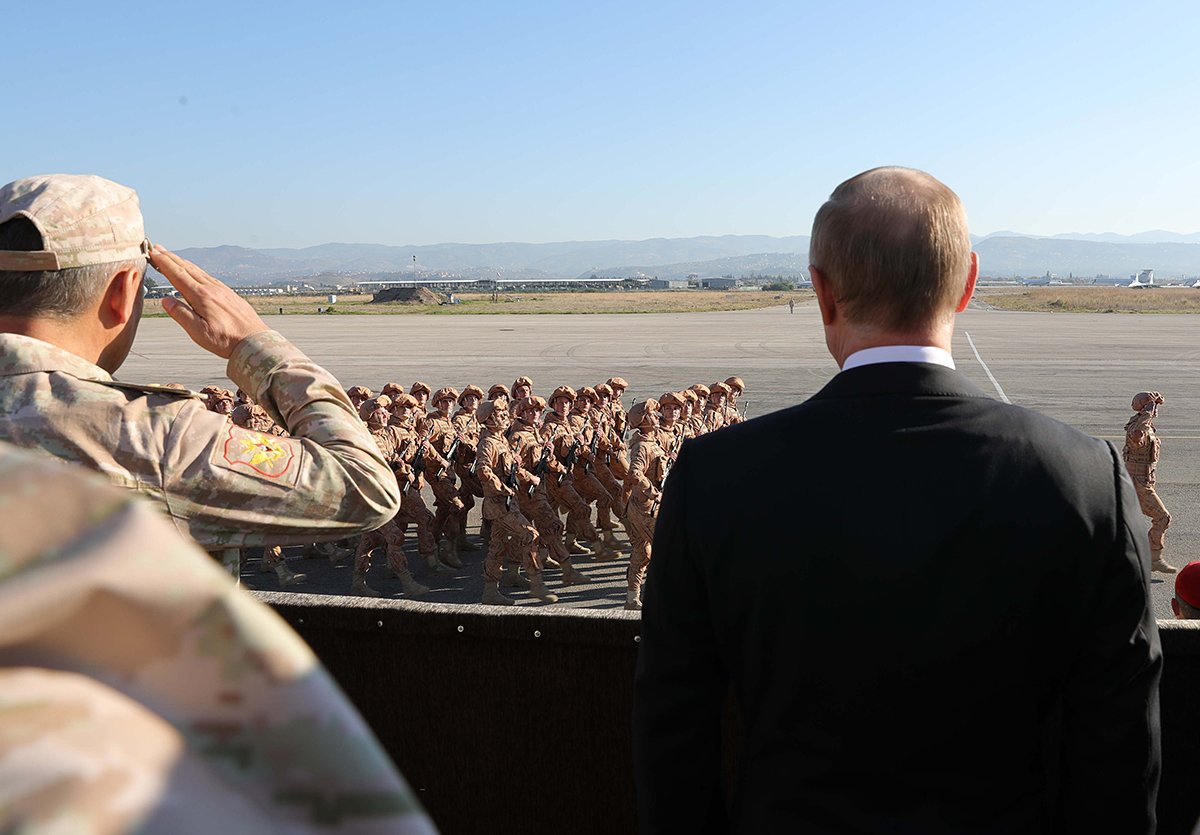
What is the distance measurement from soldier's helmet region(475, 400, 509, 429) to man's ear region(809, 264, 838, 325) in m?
8.38

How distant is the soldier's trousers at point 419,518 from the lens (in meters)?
9.66

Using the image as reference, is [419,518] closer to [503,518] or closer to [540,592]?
[503,518]

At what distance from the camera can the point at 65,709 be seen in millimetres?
516

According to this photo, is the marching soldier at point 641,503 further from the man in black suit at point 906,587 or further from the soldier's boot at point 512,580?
the man in black suit at point 906,587

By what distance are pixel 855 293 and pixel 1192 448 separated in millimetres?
16972

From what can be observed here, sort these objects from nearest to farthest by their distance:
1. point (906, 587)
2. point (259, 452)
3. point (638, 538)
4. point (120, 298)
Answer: point (906, 587) → point (259, 452) → point (120, 298) → point (638, 538)

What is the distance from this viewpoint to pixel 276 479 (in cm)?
165

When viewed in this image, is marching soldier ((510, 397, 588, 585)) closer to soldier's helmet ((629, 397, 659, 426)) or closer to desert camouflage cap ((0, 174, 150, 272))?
soldier's helmet ((629, 397, 659, 426))

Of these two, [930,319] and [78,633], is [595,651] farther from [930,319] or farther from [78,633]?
[78,633]

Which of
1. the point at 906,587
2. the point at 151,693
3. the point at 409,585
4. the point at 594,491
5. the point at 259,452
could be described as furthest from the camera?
the point at 594,491

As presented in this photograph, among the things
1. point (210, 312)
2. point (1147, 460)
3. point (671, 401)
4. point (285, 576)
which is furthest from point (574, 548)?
point (210, 312)

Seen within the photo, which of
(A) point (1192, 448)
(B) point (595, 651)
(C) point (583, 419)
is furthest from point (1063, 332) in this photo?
(B) point (595, 651)

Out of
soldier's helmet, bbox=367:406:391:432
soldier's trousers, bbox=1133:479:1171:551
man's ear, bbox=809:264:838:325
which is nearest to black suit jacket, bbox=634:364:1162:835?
man's ear, bbox=809:264:838:325

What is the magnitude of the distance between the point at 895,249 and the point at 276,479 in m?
1.06
